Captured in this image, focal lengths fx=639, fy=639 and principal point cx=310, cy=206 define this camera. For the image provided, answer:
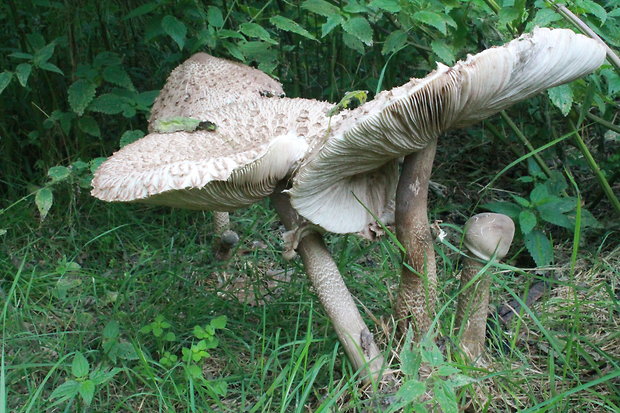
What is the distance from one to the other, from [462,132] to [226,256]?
6.08 feet

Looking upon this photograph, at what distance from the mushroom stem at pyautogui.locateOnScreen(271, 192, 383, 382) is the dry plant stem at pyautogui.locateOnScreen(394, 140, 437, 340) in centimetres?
17

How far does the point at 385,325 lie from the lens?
7.74 ft

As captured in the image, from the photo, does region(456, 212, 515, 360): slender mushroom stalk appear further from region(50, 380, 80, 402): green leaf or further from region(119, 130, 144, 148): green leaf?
region(119, 130, 144, 148): green leaf

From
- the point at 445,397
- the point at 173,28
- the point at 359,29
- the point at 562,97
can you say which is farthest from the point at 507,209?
the point at 173,28

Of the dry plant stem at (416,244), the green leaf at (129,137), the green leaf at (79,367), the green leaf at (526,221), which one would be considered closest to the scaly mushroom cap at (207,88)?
the green leaf at (129,137)

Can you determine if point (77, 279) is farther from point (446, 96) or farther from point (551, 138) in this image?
point (551, 138)

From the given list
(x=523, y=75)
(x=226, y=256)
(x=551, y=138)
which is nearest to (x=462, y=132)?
(x=551, y=138)

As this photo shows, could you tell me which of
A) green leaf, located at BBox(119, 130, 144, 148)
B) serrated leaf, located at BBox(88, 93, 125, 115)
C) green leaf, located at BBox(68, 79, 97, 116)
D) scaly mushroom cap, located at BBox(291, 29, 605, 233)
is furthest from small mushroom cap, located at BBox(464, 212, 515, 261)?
green leaf, located at BBox(68, 79, 97, 116)

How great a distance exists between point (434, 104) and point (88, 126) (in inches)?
84.5

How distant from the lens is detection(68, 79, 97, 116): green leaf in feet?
10.1

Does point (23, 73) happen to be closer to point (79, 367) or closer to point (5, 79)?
point (5, 79)

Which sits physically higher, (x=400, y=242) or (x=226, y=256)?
(x=400, y=242)

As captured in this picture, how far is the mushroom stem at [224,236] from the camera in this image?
3.10 metres

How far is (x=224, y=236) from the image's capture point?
122 inches
